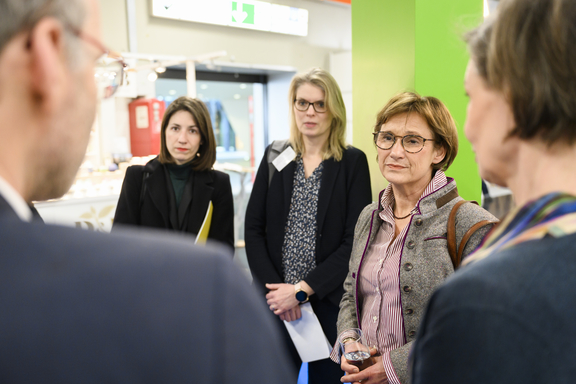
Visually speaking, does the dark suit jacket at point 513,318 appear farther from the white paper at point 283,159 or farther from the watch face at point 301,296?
the white paper at point 283,159

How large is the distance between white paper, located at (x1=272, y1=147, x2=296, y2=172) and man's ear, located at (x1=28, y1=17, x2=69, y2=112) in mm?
2053

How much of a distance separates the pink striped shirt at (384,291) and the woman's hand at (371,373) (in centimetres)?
4

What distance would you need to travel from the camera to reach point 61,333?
408 millimetres

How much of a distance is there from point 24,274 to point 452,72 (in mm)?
2723

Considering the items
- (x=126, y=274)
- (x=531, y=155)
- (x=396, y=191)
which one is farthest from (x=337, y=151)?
(x=126, y=274)

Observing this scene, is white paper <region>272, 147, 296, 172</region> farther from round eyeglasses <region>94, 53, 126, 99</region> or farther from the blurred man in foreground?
the blurred man in foreground

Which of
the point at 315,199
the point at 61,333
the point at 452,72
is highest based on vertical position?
the point at 452,72

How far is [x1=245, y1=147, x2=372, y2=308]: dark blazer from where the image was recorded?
233cm

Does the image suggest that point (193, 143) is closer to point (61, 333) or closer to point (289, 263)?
point (289, 263)

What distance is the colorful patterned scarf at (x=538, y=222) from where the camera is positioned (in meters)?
0.60

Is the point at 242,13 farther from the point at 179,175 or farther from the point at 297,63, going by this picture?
the point at 179,175

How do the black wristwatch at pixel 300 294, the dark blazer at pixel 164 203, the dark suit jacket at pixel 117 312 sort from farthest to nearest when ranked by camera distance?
the dark blazer at pixel 164 203
the black wristwatch at pixel 300 294
the dark suit jacket at pixel 117 312

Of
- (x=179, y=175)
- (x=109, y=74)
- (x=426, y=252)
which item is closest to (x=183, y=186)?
(x=179, y=175)

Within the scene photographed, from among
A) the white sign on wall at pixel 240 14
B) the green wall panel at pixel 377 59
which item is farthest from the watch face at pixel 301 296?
the white sign on wall at pixel 240 14
